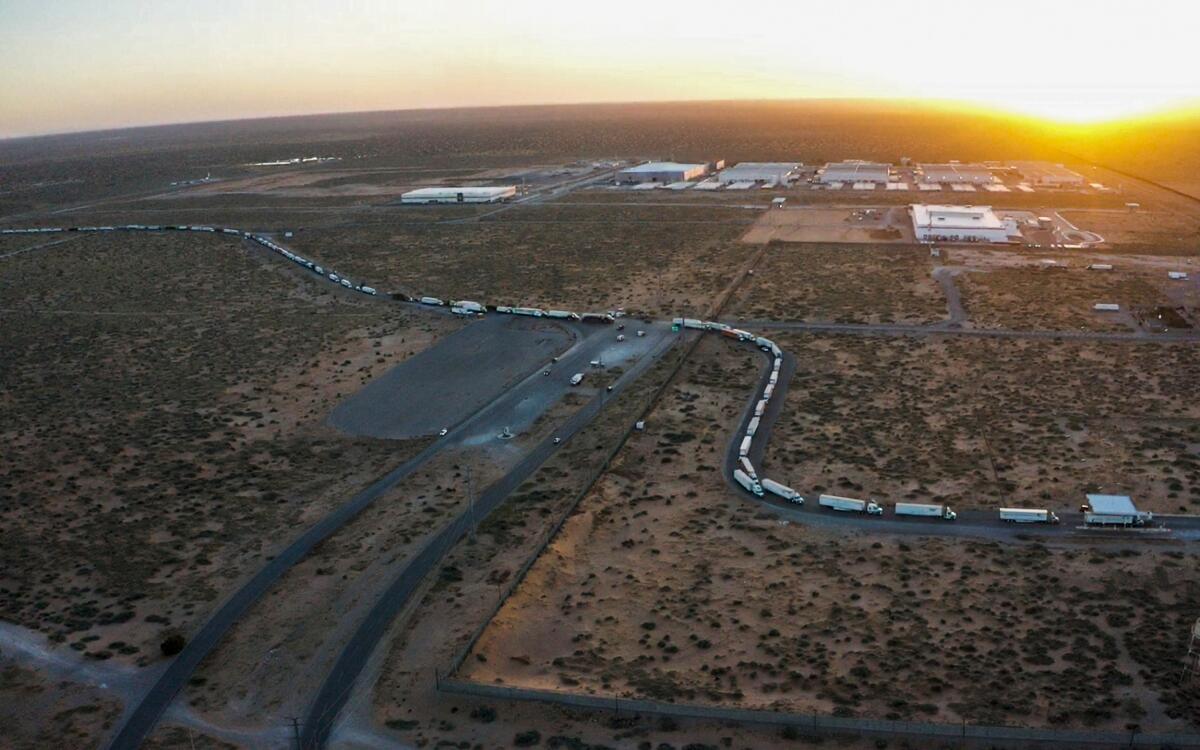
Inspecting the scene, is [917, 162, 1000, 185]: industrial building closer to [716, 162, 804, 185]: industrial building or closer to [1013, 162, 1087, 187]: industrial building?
[1013, 162, 1087, 187]: industrial building

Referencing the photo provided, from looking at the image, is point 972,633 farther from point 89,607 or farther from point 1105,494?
point 89,607

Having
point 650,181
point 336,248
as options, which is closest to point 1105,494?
point 336,248

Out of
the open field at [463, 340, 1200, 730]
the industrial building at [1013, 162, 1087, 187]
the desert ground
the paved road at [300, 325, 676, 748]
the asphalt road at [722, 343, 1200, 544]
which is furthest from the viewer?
the industrial building at [1013, 162, 1087, 187]

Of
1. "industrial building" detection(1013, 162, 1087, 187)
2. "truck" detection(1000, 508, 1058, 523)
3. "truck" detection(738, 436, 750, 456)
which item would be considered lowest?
"truck" detection(1000, 508, 1058, 523)

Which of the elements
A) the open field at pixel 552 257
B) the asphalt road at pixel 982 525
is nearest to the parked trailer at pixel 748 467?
the asphalt road at pixel 982 525

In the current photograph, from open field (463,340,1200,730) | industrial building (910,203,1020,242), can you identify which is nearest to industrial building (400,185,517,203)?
industrial building (910,203,1020,242)

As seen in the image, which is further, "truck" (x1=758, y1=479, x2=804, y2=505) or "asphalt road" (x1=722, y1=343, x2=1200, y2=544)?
"truck" (x1=758, y1=479, x2=804, y2=505)
